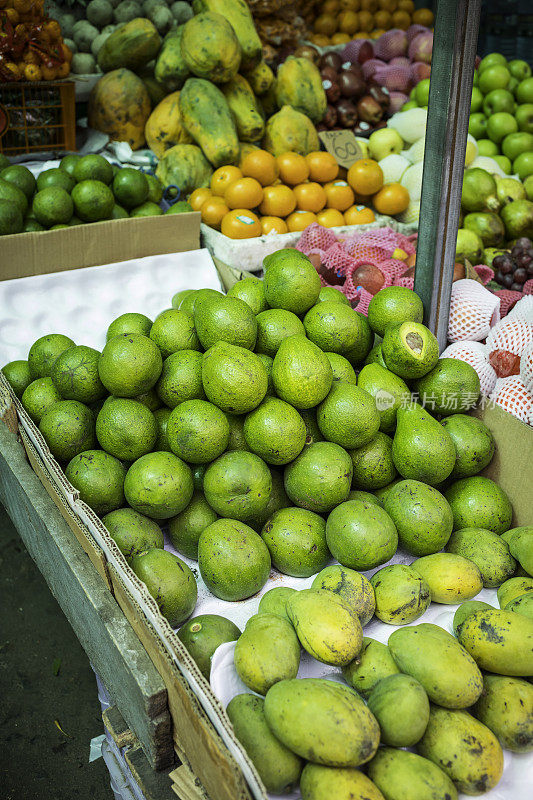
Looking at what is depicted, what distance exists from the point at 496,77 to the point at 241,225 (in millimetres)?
3024

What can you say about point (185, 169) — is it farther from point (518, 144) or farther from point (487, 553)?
point (487, 553)

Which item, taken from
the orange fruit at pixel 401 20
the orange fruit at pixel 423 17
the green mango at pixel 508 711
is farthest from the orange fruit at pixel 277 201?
the orange fruit at pixel 423 17

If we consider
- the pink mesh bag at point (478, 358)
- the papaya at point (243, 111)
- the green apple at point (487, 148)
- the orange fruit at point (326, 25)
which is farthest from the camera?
the orange fruit at point (326, 25)

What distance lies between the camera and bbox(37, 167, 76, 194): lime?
321 centimetres

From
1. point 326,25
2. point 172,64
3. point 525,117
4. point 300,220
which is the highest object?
point 326,25

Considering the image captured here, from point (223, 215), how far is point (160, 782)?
303cm

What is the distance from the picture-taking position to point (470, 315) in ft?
8.64

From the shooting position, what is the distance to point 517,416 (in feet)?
7.43

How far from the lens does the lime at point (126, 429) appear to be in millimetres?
1853

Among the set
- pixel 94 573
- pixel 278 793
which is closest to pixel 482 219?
pixel 94 573

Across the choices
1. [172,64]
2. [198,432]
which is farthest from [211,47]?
[198,432]

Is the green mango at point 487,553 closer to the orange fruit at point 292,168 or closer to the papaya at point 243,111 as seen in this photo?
the orange fruit at point 292,168

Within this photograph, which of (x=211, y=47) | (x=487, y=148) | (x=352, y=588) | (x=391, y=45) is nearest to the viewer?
(x=352, y=588)

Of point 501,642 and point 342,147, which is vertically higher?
point 342,147
